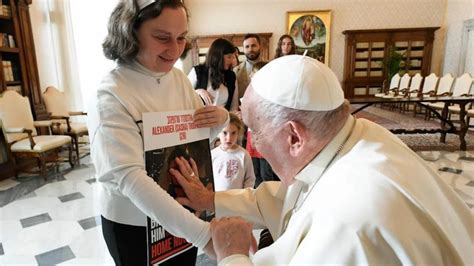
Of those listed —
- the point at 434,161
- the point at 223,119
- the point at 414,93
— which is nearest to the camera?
the point at 223,119

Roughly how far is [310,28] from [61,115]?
7591 millimetres

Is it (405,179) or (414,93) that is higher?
(405,179)

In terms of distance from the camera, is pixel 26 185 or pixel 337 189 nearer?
pixel 337 189

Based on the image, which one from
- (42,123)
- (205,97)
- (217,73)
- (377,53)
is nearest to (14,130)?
(42,123)

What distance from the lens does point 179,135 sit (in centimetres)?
104

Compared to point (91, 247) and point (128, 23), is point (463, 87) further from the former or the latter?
point (128, 23)

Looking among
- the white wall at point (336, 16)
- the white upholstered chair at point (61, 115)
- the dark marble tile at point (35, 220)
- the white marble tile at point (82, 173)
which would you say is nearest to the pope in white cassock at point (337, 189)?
the dark marble tile at point (35, 220)

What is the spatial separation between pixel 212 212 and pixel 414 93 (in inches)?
271

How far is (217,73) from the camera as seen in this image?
2.66m

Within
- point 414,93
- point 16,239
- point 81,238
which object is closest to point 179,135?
point 81,238

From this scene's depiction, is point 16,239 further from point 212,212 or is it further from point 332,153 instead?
point 332,153

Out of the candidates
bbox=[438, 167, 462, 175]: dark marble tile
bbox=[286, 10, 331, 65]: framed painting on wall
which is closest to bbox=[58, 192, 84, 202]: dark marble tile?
bbox=[438, 167, 462, 175]: dark marble tile

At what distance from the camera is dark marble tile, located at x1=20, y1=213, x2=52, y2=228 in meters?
2.82

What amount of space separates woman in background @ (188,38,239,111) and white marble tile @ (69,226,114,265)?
4.59 feet
